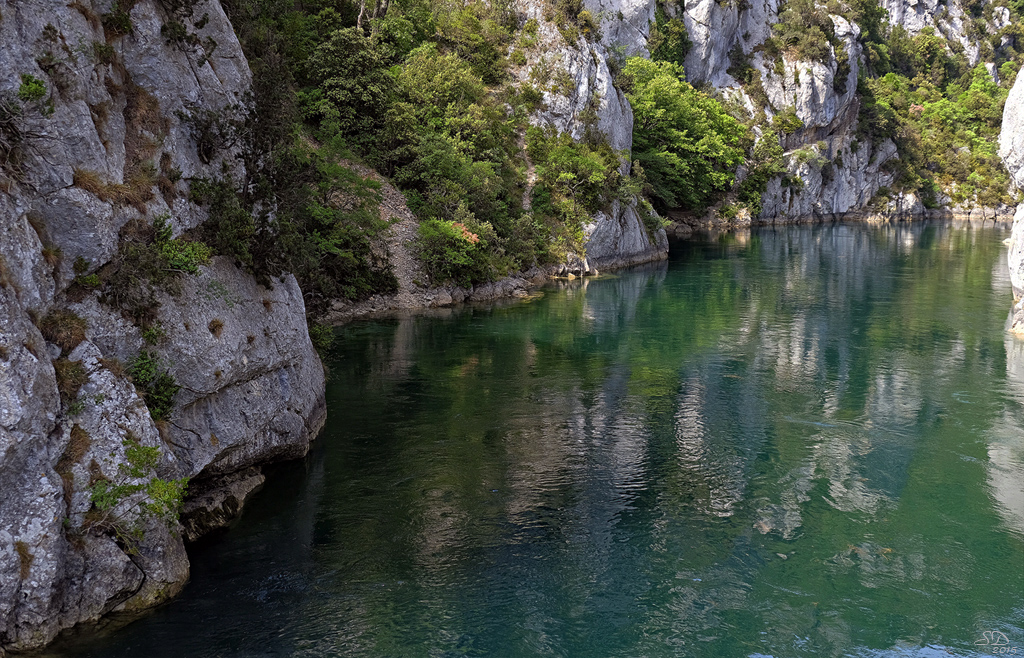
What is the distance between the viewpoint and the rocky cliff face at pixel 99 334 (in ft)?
34.7

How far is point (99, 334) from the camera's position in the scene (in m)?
12.6

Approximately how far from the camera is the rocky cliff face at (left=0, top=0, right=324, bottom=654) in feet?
34.7

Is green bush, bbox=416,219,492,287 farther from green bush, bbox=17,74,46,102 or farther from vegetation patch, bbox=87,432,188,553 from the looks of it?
vegetation patch, bbox=87,432,188,553

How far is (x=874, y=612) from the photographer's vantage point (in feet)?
40.7

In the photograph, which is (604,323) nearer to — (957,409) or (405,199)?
(405,199)

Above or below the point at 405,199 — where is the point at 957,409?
below

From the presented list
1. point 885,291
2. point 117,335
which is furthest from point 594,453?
point 885,291

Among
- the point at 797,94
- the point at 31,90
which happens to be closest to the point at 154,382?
the point at 31,90

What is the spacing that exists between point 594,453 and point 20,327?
12446 millimetres

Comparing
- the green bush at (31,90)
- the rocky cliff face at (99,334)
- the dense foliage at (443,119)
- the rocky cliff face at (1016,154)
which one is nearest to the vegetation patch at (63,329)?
the rocky cliff face at (99,334)
